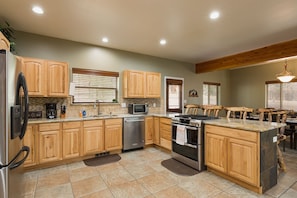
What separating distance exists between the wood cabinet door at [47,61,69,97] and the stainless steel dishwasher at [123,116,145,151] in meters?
1.60

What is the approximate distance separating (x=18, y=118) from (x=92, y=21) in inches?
86.9

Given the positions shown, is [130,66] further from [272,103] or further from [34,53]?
[272,103]

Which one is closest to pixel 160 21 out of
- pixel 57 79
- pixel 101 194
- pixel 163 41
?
pixel 163 41

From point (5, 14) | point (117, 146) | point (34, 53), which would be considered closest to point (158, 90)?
point (117, 146)

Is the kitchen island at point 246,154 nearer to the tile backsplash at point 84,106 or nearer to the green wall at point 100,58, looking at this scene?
the tile backsplash at point 84,106

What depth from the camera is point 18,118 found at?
155 centimetres

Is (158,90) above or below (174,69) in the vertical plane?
below

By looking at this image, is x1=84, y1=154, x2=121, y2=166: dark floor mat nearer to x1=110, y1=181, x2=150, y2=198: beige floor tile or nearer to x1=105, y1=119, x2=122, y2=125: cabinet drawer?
x1=105, y1=119, x2=122, y2=125: cabinet drawer

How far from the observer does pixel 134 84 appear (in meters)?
4.56

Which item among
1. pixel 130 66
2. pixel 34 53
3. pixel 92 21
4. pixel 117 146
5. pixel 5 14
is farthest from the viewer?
pixel 130 66

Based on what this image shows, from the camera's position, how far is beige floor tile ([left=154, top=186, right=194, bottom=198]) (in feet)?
7.32

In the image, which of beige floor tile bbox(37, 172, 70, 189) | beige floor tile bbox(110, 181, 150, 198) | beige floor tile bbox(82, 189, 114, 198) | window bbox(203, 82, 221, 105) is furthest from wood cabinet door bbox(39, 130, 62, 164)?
window bbox(203, 82, 221, 105)

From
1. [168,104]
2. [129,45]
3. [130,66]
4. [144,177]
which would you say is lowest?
[144,177]

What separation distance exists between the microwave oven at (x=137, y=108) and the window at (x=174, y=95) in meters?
1.24
